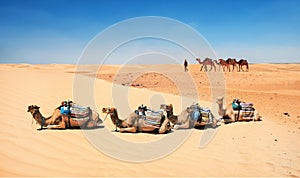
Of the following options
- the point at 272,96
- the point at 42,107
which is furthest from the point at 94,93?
the point at 272,96

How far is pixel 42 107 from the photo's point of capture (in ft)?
28.1

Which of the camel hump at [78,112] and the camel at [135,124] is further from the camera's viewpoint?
the camel at [135,124]

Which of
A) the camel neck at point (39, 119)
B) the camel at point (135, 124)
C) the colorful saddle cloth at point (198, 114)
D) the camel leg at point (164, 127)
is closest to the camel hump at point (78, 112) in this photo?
the camel at point (135, 124)

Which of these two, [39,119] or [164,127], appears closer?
[39,119]

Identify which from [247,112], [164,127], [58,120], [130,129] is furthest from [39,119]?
[247,112]

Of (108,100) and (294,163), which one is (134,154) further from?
(108,100)

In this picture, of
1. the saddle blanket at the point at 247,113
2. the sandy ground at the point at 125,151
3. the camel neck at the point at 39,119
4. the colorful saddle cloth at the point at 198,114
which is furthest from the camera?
the saddle blanket at the point at 247,113

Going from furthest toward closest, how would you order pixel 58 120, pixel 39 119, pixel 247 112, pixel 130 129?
pixel 247 112
pixel 130 129
pixel 58 120
pixel 39 119

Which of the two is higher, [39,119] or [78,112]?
[78,112]

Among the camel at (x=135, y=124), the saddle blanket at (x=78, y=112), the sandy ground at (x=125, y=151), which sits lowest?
the sandy ground at (x=125, y=151)

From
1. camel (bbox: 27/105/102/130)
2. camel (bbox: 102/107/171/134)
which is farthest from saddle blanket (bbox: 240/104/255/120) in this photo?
camel (bbox: 27/105/102/130)

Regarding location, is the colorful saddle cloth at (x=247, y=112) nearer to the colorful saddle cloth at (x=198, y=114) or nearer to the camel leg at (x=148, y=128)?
the colorful saddle cloth at (x=198, y=114)

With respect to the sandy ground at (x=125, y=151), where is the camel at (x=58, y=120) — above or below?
above

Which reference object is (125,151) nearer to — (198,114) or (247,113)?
(198,114)
